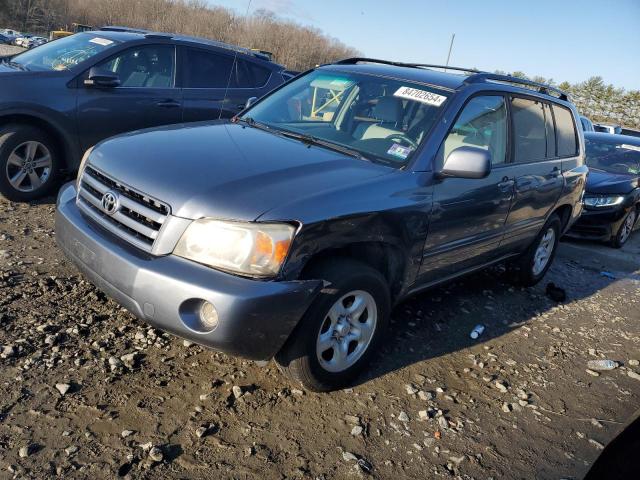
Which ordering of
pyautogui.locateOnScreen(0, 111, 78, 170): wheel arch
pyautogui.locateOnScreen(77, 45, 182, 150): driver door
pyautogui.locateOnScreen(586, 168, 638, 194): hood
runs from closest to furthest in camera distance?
pyautogui.locateOnScreen(0, 111, 78, 170): wheel arch, pyautogui.locateOnScreen(77, 45, 182, 150): driver door, pyautogui.locateOnScreen(586, 168, 638, 194): hood

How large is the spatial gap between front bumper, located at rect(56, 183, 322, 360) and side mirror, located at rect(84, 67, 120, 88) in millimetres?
3334

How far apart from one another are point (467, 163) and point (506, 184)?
0.98 meters

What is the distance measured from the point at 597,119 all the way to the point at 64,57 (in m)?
38.7

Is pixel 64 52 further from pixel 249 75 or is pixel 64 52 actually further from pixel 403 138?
pixel 403 138

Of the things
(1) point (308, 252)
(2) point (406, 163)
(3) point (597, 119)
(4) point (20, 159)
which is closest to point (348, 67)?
(2) point (406, 163)

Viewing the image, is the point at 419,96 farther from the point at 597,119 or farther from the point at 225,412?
the point at 597,119

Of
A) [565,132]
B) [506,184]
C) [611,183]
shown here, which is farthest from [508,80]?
[611,183]

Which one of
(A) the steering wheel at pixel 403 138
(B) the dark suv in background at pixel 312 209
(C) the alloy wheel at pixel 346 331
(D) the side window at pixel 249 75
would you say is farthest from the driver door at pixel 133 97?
(C) the alloy wheel at pixel 346 331

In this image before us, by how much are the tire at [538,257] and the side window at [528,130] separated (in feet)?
2.78

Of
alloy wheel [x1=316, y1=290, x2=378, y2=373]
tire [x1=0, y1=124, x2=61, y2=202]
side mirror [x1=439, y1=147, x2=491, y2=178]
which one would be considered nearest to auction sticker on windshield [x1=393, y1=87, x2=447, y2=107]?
side mirror [x1=439, y1=147, x2=491, y2=178]

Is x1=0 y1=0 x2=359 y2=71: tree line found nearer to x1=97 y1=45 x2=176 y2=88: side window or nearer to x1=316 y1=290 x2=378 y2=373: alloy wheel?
x1=97 y1=45 x2=176 y2=88: side window

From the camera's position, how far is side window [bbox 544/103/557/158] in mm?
4980

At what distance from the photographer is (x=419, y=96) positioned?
3.75 metres

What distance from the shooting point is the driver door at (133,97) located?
556cm
